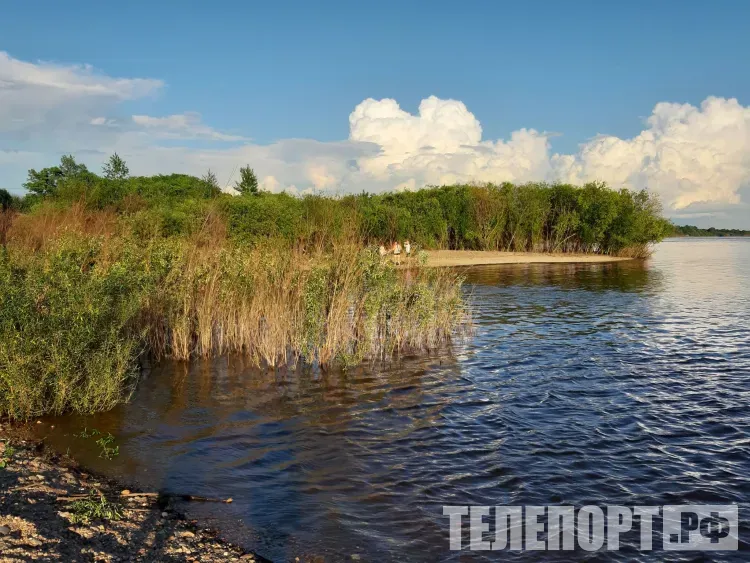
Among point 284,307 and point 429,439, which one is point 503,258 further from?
point 429,439

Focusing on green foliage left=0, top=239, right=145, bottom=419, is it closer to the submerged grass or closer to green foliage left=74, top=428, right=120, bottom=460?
the submerged grass

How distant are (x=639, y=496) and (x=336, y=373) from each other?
23.2 ft

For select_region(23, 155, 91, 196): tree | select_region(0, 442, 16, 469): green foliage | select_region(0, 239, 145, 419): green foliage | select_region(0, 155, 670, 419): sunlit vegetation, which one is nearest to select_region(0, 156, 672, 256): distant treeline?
select_region(23, 155, 91, 196): tree

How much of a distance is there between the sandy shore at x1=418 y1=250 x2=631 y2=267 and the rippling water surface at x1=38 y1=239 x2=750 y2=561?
3526 centimetres

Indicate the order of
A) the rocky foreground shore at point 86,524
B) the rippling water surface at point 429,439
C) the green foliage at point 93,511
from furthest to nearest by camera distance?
the rippling water surface at point 429,439 → the green foliage at point 93,511 → the rocky foreground shore at point 86,524

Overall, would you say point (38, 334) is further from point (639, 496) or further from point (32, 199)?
point (32, 199)

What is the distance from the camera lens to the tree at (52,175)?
197 feet

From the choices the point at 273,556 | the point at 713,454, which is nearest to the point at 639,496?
the point at 713,454

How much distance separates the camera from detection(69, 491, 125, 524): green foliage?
5836 mm

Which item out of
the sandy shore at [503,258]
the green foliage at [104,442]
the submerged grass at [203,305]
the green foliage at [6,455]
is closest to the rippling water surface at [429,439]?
the green foliage at [104,442]

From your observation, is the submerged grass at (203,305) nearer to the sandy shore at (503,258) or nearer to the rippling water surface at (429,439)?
the rippling water surface at (429,439)

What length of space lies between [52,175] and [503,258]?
1878 inches

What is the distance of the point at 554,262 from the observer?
54625 mm

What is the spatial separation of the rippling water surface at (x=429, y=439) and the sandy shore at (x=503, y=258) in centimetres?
3526
